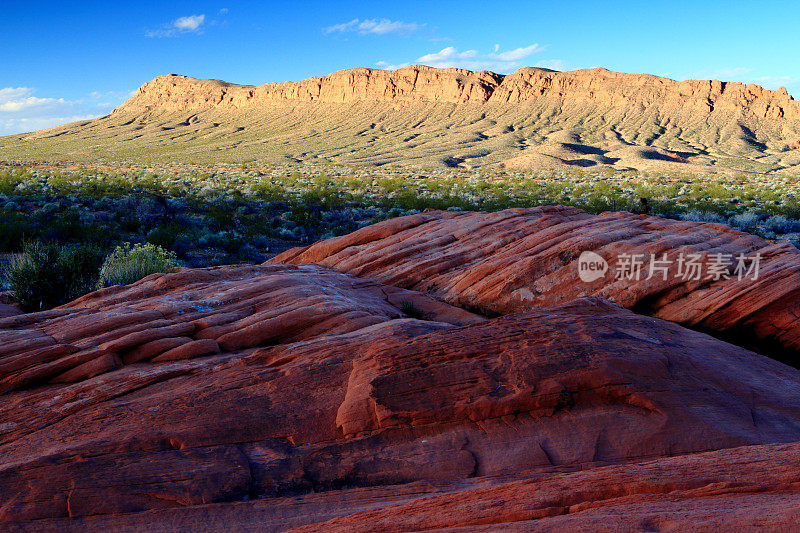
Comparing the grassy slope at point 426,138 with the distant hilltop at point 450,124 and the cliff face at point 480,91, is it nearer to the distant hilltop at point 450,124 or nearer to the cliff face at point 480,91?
the distant hilltop at point 450,124

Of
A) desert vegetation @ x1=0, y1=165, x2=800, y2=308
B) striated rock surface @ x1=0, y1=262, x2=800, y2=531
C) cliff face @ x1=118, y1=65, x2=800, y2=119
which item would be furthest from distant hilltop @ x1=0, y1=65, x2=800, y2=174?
striated rock surface @ x1=0, y1=262, x2=800, y2=531

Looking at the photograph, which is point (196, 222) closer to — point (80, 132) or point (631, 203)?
point (631, 203)

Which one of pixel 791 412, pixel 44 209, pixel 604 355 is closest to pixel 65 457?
pixel 604 355

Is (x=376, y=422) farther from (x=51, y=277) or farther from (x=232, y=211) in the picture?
(x=232, y=211)

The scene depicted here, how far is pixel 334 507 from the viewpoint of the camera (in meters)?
3.62

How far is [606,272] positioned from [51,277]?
977 cm

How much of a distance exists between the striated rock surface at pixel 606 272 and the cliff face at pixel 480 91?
92557 mm

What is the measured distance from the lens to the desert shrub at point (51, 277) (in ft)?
30.3

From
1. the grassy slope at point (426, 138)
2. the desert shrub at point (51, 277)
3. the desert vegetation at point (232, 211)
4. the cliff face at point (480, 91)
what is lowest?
the desert shrub at point (51, 277)

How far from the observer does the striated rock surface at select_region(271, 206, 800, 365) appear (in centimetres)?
738

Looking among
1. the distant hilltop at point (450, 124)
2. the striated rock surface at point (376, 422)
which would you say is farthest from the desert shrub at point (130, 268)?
the distant hilltop at point (450, 124)

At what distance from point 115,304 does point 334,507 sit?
4.94 m

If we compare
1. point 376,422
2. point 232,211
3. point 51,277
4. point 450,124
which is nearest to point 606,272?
point 376,422

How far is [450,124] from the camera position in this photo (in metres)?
90.4
